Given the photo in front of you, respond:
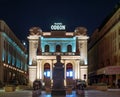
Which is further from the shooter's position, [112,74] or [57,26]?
[57,26]

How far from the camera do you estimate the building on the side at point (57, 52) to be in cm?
13688

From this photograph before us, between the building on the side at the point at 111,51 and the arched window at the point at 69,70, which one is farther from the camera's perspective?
the arched window at the point at 69,70

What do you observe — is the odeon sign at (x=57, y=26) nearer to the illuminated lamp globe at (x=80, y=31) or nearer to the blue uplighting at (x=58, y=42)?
the blue uplighting at (x=58, y=42)

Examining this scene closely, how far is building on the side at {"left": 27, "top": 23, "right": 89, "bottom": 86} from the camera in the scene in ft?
449

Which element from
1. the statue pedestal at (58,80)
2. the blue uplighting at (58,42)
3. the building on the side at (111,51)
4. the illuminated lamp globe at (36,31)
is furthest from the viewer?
the blue uplighting at (58,42)

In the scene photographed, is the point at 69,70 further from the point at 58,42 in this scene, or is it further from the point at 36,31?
the point at 36,31

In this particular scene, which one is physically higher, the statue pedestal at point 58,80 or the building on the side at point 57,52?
the building on the side at point 57,52

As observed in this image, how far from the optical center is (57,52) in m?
139

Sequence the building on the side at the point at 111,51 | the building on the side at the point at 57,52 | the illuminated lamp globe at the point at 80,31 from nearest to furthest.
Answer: the building on the side at the point at 111,51, the building on the side at the point at 57,52, the illuminated lamp globe at the point at 80,31

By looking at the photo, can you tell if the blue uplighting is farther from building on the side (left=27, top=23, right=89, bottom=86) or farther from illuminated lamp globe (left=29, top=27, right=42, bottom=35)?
illuminated lamp globe (left=29, top=27, right=42, bottom=35)

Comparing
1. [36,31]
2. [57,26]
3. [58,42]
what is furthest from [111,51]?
[36,31]

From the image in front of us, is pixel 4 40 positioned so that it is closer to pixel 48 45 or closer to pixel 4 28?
pixel 4 28

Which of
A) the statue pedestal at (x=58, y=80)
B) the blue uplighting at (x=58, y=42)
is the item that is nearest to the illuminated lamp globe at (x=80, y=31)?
the blue uplighting at (x=58, y=42)

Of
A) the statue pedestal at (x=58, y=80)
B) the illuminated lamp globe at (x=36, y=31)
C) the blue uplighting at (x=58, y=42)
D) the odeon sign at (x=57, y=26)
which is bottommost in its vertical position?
the statue pedestal at (x=58, y=80)
